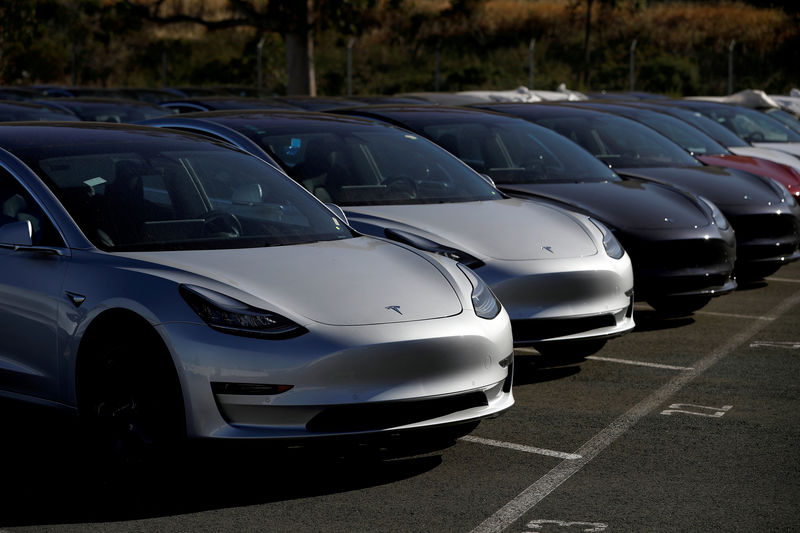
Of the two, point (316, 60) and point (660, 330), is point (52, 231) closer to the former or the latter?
point (660, 330)

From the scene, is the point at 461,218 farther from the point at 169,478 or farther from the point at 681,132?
the point at 681,132

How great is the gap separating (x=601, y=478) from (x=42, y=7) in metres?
39.0

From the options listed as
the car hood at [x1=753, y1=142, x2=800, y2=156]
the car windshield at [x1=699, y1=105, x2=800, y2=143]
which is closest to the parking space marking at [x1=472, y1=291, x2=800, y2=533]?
the car hood at [x1=753, y1=142, x2=800, y2=156]

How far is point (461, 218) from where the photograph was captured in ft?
24.5

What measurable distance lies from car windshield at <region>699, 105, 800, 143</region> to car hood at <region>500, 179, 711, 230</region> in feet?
24.7

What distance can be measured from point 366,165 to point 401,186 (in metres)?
0.27

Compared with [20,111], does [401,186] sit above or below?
below

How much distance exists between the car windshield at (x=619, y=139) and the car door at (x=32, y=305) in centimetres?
655

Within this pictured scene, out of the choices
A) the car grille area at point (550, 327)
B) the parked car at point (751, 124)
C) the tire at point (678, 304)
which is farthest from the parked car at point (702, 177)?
the parked car at point (751, 124)

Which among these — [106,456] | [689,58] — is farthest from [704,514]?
[689,58]

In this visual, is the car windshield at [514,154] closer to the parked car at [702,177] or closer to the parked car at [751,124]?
the parked car at [702,177]

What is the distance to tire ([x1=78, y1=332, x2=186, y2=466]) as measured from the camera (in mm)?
4840

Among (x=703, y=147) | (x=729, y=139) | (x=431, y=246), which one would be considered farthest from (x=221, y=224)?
(x=729, y=139)

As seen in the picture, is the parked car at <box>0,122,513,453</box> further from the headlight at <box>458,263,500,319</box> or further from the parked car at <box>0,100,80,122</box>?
the parked car at <box>0,100,80,122</box>
